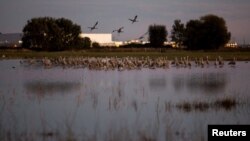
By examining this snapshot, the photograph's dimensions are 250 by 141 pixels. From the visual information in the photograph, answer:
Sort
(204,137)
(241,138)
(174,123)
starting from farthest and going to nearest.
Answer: (174,123)
(204,137)
(241,138)

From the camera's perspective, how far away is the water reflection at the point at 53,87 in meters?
26.4

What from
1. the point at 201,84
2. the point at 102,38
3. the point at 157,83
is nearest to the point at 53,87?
the point at 157,83

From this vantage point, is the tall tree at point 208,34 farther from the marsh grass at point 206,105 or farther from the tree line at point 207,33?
the marsh grass at point 206,105

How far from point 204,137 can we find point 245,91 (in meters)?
12.5

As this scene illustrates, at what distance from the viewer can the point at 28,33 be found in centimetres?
10169

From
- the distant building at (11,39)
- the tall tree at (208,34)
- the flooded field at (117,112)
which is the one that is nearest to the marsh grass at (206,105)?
the flooded field at (117,112)

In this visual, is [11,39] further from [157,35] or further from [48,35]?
[48,35]

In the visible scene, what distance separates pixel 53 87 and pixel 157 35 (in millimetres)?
110951

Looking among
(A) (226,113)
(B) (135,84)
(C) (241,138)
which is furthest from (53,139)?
(B) (135,84)

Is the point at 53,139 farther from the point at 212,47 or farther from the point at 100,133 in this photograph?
the point at 212,47

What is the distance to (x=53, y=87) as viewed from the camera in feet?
94.6

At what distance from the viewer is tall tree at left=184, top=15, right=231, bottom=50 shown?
10662 centimetres

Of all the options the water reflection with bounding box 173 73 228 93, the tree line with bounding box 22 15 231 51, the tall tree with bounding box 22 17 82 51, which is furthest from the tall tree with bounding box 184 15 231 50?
the water reflection with bounding box 173 73 228 93

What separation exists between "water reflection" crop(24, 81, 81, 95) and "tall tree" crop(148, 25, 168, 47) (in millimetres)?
105455
